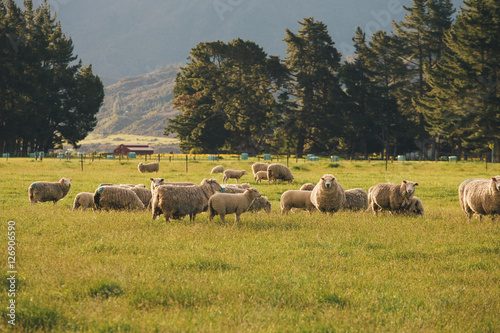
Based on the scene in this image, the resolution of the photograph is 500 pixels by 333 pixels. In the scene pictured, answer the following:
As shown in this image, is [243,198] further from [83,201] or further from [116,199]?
[83,201]

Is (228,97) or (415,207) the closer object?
(415,207)

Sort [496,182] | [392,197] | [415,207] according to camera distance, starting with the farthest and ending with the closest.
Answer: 1. [415,207]
2. [392,197]
3. [496,182]

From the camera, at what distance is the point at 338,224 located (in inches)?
487

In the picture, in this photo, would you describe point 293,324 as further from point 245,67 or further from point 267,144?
point 267,144

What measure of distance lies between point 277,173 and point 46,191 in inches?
579

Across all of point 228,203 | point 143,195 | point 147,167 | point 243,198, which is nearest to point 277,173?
point 143,195

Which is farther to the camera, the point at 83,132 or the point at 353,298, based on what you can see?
the point at 83,132

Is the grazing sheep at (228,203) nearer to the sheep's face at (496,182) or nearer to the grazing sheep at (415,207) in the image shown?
the grazing sheep at (415,207)

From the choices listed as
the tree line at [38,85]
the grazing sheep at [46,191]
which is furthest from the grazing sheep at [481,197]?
the tree line at [38,85]

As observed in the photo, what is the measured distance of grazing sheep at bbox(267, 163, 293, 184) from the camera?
28.4 m

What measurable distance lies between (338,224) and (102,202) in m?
7.60

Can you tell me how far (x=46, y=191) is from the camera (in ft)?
55.6

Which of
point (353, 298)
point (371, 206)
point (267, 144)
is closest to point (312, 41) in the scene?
point (267, 144)

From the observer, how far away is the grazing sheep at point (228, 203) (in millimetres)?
12516
